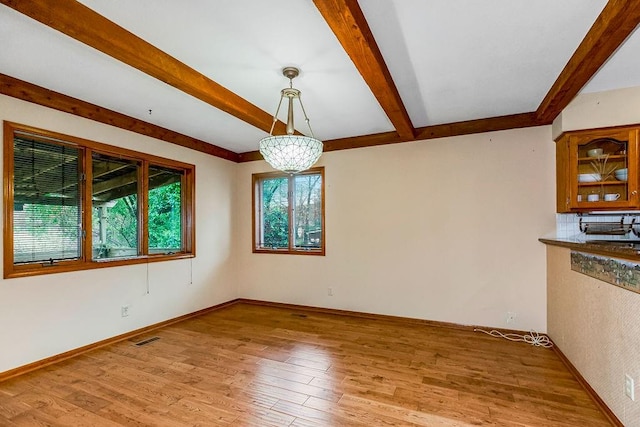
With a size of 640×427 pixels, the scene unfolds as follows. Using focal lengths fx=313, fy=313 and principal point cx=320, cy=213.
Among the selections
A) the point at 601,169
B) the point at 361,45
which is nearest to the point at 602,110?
the point at 601,169

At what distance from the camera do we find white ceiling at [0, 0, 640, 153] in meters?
1.87

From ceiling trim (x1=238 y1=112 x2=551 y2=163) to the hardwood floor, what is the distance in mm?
2418

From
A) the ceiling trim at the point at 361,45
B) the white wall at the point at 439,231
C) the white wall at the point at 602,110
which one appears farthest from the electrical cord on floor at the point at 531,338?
the ceiling trim at the point at 361,45

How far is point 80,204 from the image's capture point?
3.29 meters

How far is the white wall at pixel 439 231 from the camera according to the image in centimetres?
356

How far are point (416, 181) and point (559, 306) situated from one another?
6.57ft

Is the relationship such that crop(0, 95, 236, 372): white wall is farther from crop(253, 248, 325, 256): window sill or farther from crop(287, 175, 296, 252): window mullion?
crop(287, 175, 296, 252): window mullion

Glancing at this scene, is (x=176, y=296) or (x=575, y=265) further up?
(x=575, y=265)

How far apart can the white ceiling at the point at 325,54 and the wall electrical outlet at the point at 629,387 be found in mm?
2193

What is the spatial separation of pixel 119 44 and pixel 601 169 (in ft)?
13.8

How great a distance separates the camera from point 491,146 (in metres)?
3.73

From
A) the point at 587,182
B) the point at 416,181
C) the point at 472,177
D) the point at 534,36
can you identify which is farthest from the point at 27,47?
the point at 587,182

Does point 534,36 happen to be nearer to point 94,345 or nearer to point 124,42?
point 124,42

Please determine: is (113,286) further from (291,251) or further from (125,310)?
(291,251)
